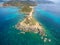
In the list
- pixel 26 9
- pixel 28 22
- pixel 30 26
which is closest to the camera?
pixel 30 26

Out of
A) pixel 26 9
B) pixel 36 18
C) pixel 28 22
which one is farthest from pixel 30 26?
pixel 26 9

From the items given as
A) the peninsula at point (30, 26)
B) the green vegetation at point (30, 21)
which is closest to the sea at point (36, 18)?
the peninsula at point (30, 26)

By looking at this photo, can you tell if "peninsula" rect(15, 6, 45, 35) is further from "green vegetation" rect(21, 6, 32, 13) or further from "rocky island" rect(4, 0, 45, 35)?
"green vegetation" rect(21, 6, 32, 13)

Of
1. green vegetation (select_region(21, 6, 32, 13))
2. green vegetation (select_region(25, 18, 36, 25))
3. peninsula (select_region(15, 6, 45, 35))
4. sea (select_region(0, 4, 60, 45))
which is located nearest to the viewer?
sea (select_region(0, 4, 60, 45))

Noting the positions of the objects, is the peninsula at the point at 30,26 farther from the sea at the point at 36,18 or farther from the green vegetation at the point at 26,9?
the green vegetation at the point at 26,9

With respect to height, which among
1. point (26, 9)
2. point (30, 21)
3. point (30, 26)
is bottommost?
point (30, 26)

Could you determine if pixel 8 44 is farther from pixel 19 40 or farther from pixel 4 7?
pixel 4 7

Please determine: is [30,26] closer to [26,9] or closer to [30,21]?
[30,21]

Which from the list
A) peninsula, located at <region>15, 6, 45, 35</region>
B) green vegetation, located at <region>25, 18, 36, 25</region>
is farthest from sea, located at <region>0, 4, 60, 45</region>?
green vegetation, located at <region>25, 18, 36, 25</region>
